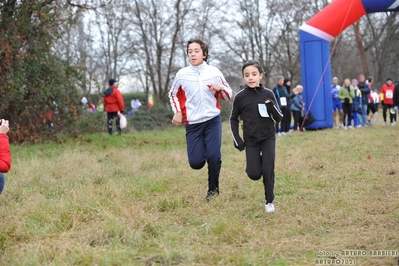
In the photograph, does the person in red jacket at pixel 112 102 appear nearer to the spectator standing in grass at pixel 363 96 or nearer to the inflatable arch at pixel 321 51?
the inflatable arch at pixel 321 51

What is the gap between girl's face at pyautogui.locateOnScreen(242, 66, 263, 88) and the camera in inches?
249

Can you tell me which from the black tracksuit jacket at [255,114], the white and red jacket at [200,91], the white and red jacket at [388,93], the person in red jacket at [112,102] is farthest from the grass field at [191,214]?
the white and red jacket at [388,93]

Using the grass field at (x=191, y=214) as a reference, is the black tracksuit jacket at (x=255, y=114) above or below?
above

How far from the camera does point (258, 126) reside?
20.8 ft

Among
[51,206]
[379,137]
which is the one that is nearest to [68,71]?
[379,137]

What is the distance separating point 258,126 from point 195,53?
124cm

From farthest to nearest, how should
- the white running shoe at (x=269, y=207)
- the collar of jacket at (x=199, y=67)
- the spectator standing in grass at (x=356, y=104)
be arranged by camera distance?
the spectator standing in grass at (x=356, y=104), the collar of jacket at (x=199, y=67), the white running shoe at (x=269, y=207)

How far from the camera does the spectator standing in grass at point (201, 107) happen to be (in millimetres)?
6840

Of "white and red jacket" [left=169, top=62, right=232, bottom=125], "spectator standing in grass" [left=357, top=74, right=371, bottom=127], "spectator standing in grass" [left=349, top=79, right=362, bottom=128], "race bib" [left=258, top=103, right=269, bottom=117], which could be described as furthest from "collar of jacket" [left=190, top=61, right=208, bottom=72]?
"spectator standing in grass" [left=357, top=74, right=371, bottom=127]

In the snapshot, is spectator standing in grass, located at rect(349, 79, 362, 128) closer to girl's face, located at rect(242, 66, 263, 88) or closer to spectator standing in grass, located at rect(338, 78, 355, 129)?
spectator standing in grass, located at rect(338, 78, 355, 129)

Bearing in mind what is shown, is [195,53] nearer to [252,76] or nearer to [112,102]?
[252,76]

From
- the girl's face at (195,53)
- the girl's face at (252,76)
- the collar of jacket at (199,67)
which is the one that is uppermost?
the girl's face at (195,53)

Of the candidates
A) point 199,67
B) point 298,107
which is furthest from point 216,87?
point 298,107

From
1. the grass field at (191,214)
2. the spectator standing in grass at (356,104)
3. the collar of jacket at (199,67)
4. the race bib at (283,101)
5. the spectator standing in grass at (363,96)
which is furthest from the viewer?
the spectator standing in grass at (363,96)
